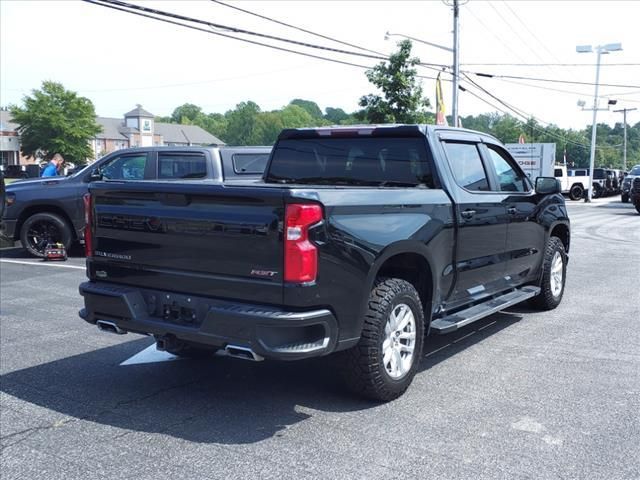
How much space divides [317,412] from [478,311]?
1.92 meters

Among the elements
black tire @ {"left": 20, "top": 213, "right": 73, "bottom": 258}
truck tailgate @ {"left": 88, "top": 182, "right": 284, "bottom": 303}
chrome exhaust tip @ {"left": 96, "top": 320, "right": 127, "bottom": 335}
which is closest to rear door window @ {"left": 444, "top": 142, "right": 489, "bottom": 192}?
truck tailgate @ {"left": 88, "top": 182, "right": 284, "bottom": 303}

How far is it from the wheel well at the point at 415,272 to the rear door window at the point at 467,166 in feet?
3.33

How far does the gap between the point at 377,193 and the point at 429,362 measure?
1.83 m

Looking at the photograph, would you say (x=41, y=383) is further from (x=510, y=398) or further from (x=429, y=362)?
(x=510, y=398)

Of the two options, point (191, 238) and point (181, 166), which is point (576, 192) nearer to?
point (181, 166)

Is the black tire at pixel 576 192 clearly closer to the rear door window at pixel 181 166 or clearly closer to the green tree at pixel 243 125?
the rear door window at pixel 181 166

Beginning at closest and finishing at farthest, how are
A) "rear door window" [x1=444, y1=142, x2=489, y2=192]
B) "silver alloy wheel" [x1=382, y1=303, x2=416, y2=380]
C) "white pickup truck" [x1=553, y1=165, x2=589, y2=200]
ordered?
"silver alloy wheel" [x1=382, y1=303, x2=416, y2=380] → "rear door window" [x1=444, y1=142, x2=489, y2=192] → "white pickup truck" [x1=553, y1=165, x2=589, y2=200]

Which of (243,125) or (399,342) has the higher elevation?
(243,125)

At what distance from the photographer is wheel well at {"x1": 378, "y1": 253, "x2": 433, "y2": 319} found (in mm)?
4895

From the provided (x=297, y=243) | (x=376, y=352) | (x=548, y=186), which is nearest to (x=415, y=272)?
(x=376, y=352)

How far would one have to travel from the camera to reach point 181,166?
10727 mm

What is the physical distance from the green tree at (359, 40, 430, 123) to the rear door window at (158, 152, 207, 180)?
17.9 meters

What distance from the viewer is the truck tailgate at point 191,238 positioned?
401 cm

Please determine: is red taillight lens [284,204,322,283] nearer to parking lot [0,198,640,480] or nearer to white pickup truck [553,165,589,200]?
parking lot [0,198,640,480]
